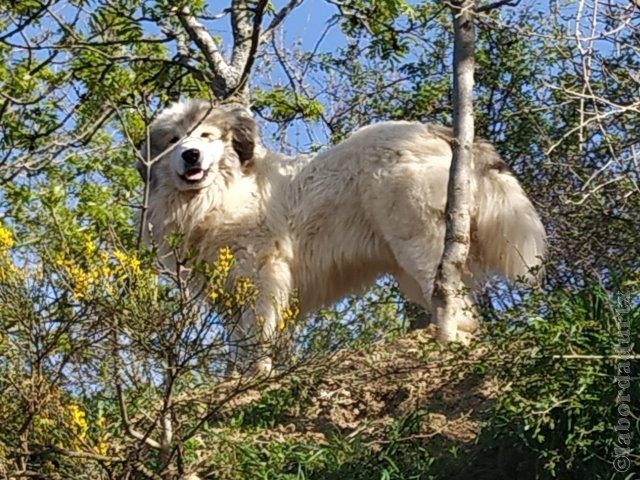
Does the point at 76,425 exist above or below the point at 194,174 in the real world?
below

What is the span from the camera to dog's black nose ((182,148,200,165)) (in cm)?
900

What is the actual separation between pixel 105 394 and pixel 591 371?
7.54 ft

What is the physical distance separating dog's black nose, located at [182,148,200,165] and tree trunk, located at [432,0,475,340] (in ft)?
6.86

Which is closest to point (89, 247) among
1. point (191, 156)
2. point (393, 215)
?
point (393, 215)

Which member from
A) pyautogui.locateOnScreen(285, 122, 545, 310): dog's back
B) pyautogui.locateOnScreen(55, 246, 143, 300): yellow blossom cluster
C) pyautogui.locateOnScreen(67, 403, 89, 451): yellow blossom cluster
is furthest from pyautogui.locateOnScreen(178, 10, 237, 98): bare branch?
pyautogui.locateOnScreen(67, 403, 89, 451): yellow blossom cluster

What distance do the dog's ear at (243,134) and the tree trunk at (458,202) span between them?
1.95 meters

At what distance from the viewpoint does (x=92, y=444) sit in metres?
5.13

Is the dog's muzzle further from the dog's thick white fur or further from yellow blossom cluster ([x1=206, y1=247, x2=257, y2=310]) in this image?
yellow blossom cluster ([x1=206, y1=247, x2=257, y2=310])

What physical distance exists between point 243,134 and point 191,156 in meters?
0.47

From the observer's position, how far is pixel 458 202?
24.6ft

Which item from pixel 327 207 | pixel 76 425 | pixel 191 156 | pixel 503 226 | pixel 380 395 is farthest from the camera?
pixel 191 156

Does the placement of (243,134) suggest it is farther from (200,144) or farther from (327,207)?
(327,207)

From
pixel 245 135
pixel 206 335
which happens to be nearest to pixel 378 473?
pixel 206 335

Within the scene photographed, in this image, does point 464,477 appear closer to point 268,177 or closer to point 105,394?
point 105,394
